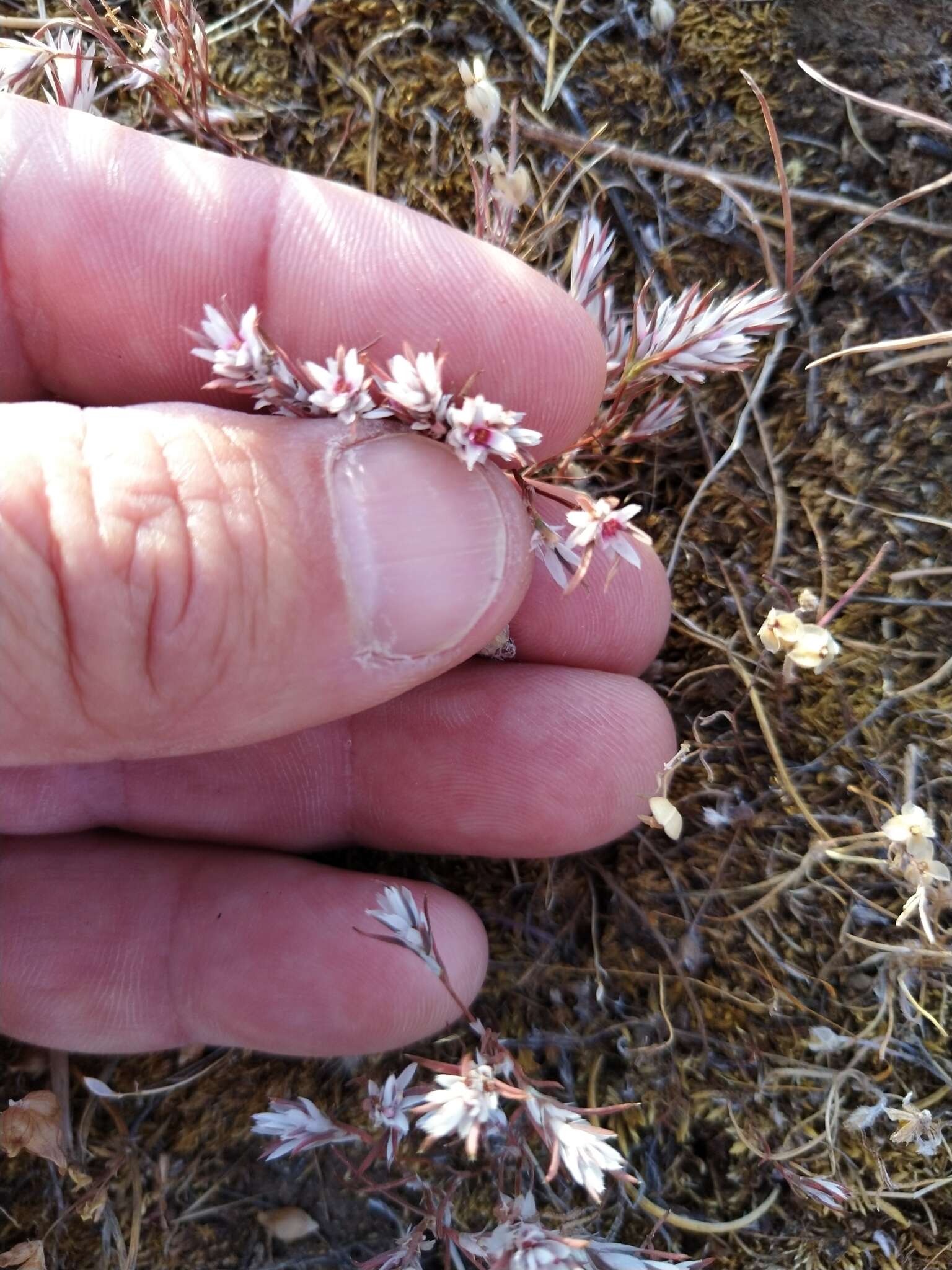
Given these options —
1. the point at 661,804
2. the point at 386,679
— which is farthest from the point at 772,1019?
the point at 386,679

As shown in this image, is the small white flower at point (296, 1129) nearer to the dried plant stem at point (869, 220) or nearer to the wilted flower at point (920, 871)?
the wilted flower at point (920, 871)

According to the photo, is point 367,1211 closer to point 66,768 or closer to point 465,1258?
point 465,1258

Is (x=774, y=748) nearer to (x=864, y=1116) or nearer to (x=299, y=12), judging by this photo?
(x=864, y=1116)

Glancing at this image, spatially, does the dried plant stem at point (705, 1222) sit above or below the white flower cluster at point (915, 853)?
below

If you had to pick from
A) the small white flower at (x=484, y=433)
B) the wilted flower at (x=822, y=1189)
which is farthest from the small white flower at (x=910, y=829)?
the small white flower at (x=484, y=433)

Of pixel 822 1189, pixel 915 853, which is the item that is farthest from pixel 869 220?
pixel 822 1189

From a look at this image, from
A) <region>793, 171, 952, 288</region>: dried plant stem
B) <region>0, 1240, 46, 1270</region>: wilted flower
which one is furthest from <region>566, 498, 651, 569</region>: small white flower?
<region>0, 1240, 46, 1270</region>: wilted flower
